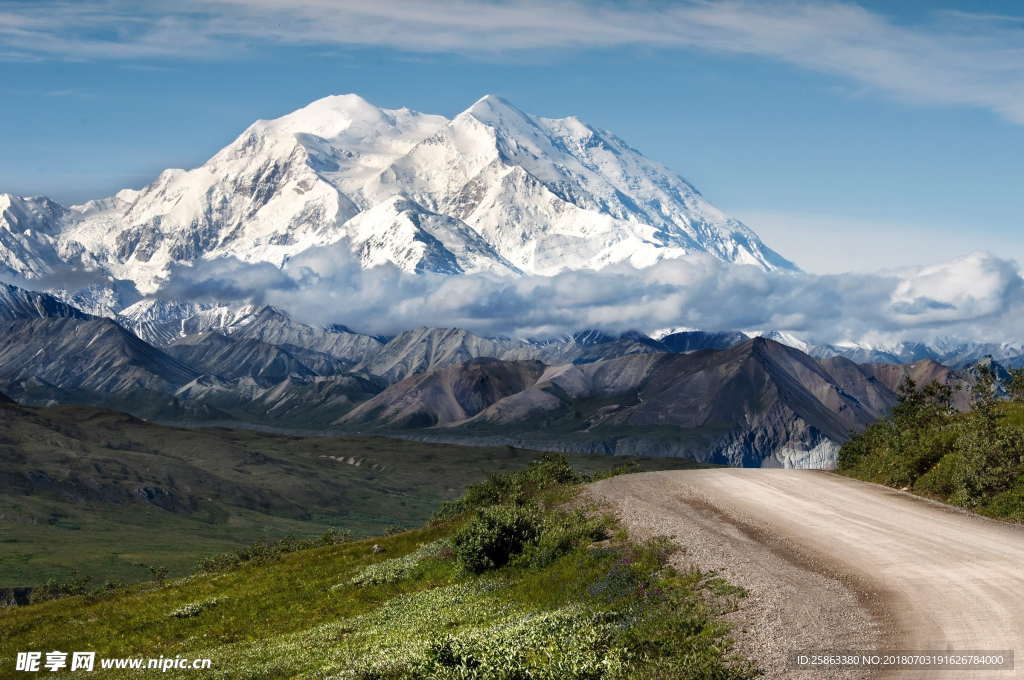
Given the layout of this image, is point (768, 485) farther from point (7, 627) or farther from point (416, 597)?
point (7, 627)

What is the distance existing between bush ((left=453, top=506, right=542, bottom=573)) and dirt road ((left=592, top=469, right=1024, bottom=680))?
3670 millimetres

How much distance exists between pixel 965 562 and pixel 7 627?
33044mm

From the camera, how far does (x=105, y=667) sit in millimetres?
33719

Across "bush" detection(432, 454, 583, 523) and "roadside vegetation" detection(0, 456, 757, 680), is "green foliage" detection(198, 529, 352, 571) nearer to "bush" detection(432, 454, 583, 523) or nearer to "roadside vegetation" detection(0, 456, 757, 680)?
"roadside vegetation" detection(0, 456, 757, 680)

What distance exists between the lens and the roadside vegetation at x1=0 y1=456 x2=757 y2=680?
80.6 feet

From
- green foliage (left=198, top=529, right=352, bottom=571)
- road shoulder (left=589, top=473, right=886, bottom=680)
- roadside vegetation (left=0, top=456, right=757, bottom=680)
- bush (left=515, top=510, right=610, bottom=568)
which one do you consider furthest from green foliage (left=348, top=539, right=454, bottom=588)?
green foliage (left=198, top=529, right=352, bottom=571)

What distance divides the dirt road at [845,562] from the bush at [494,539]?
3670 mm

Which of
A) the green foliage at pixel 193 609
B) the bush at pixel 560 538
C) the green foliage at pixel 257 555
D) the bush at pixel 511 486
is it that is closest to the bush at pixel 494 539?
the bush at pixel 560 538

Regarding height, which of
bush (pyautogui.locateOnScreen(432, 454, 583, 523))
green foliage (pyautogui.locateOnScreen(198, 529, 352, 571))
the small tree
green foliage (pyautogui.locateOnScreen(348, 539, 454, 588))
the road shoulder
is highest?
the small tree

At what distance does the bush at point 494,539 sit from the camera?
37.9 metres

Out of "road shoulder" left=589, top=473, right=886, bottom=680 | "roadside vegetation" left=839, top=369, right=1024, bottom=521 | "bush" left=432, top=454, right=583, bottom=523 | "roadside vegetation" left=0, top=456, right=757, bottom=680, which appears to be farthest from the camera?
"bush" left=432, top=454, right=583, bottom=523

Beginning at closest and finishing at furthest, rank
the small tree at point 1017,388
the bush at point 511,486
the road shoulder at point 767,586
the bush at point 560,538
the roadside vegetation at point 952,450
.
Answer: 1. the road shoulder at point 767,586
2. the bush at point 560,538
3. the roadside vegetation at point 952,450
4. the bush at point 511,486
5. the small tree at point 1017,388

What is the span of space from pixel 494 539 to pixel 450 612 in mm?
5146

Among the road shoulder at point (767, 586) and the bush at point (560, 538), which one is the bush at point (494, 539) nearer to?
the bush at point (560, 538)
